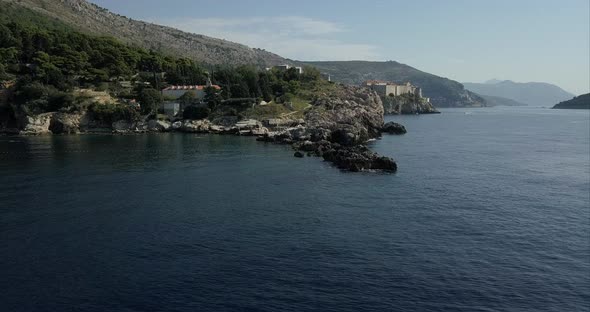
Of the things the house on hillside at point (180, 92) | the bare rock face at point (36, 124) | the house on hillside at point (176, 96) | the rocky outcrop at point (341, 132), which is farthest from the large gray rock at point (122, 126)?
the rocky outcrop at point (341, 132)

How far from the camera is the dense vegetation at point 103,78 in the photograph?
121375 mm

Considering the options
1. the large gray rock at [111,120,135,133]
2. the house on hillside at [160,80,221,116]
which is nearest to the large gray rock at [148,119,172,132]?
the large gray rock at [111,120,135,133]

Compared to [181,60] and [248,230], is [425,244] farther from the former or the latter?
[181,60]

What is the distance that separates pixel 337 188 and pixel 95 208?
2744cm

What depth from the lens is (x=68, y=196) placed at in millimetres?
51688

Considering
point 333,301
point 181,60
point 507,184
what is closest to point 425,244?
point 333,301

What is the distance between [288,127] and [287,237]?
81.0 metres

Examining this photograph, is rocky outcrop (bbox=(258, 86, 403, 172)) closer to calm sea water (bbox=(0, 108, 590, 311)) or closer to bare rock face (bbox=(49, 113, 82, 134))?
calm sea water (bbox=(0, 108, 590, 311))

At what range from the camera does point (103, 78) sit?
134 meters

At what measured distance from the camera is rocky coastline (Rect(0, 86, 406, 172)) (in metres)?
100

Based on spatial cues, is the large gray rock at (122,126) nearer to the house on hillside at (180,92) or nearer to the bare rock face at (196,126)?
the bare rock face at (196,126)

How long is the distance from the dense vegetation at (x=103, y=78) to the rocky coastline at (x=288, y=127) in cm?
308

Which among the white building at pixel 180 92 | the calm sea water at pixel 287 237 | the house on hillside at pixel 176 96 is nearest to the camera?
the calm sea water at pixel 287 237

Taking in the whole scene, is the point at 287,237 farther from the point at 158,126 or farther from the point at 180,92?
the point at 180,92
